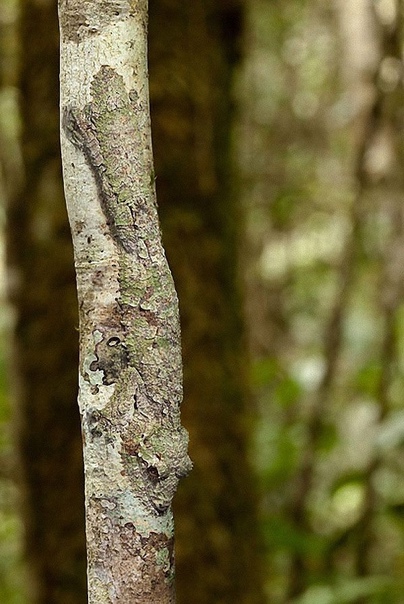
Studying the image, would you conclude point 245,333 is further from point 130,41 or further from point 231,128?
point 130,41

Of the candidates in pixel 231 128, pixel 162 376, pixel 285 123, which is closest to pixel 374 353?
pixel 285 123

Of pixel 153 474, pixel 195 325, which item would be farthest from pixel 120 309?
pixel 195 325

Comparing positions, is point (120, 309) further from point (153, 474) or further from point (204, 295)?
Result: point (204, 295)

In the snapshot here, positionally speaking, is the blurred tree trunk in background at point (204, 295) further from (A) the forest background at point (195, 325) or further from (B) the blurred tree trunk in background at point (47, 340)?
(B) the blurred tree trunk in background at point (47, 340)

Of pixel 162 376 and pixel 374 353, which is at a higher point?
pixel 162 376

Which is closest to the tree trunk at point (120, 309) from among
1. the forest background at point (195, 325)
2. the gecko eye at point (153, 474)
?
the gecko eye at point (153, 474)
